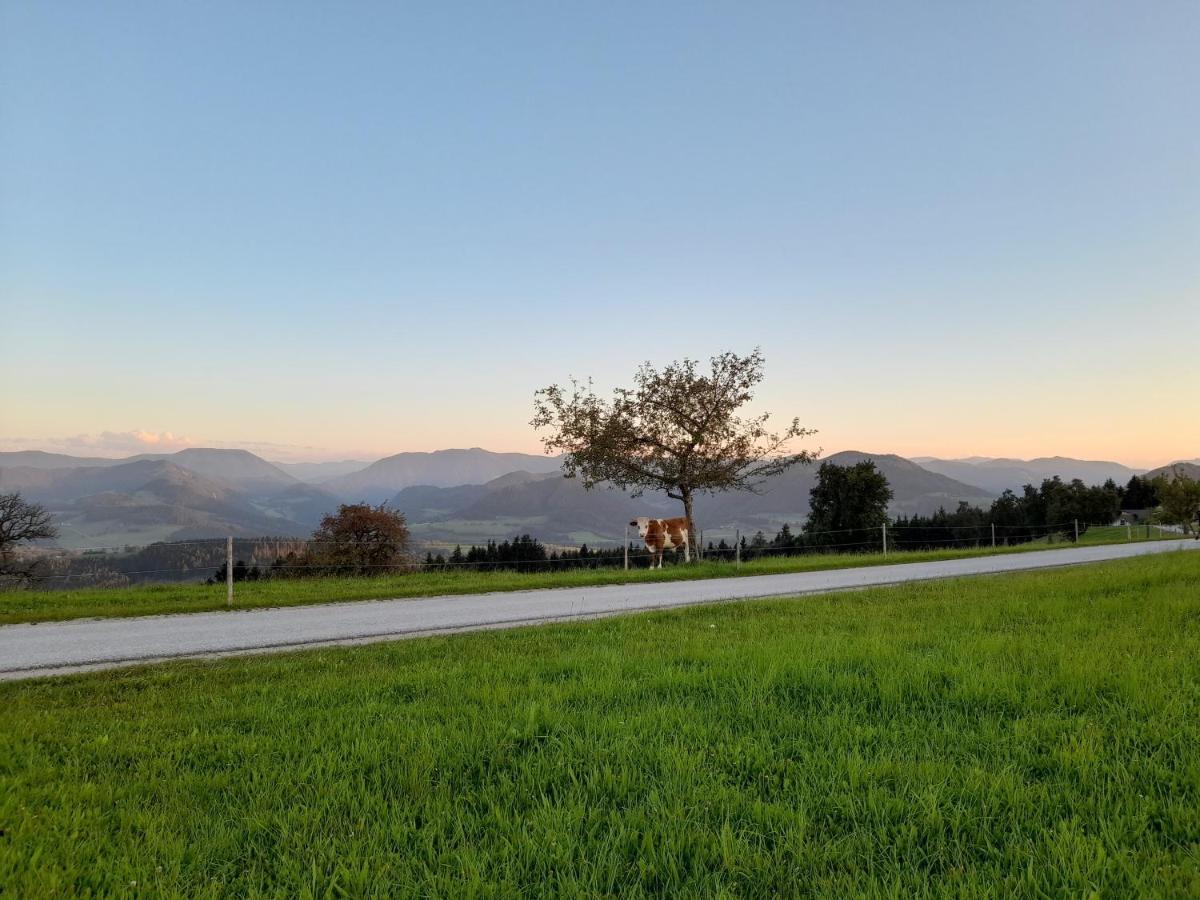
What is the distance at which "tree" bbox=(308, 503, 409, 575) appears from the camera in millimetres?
28203

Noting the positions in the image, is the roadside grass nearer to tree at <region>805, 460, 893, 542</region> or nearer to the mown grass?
the mown grass

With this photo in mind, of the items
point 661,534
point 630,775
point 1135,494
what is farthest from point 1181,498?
point 630,775

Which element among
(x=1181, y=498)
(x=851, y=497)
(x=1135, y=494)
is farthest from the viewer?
(x=1135, y=494)

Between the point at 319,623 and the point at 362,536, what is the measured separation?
18658 mm

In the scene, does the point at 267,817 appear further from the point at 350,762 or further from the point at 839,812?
the point at 839,812

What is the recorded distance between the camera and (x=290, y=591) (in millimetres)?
16609

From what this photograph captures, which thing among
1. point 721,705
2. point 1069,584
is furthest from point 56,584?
point 1069,584

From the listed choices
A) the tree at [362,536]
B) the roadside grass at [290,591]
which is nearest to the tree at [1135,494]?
the roadside grass at [290,591]

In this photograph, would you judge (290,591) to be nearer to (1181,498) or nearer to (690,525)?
(690,525)

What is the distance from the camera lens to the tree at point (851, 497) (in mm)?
55281

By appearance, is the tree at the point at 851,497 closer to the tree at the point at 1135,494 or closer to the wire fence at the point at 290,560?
the wire fence at the point at 290,560

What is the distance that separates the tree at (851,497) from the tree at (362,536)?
115 feet

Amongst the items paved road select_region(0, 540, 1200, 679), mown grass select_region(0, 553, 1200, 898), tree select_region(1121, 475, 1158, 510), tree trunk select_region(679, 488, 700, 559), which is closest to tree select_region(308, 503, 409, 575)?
tree trunk select_region(679, 488, 700, 559)

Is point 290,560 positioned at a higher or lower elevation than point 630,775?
higher
